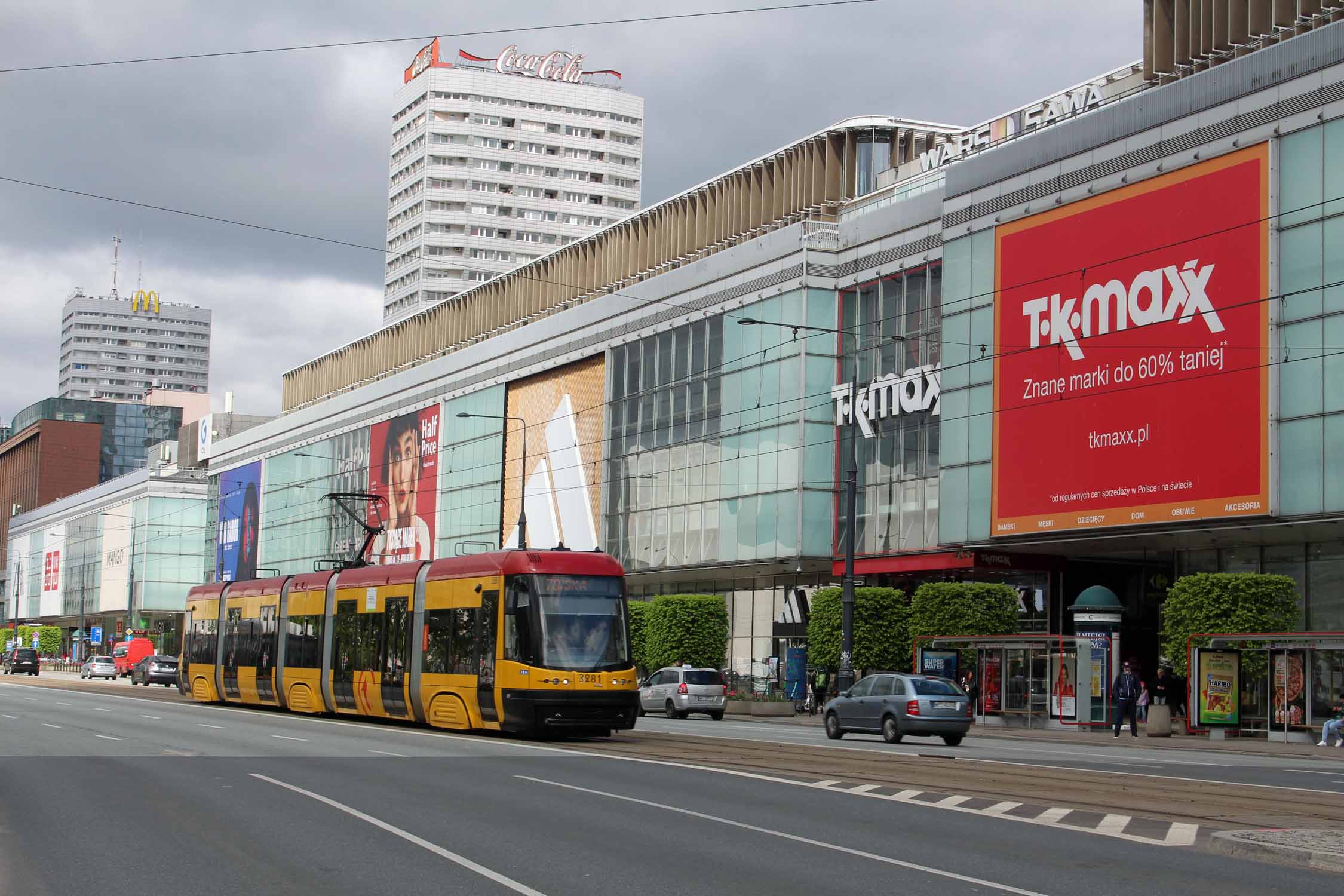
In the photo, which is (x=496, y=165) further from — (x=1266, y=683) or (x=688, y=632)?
(x=1266, y=683)

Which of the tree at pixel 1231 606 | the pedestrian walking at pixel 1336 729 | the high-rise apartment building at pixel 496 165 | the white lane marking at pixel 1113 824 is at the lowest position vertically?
the pedestrian walking at pixel 1336 729

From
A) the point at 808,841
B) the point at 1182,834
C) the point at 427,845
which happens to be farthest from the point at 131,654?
the point at 1182,834

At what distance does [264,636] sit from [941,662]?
1775 cm

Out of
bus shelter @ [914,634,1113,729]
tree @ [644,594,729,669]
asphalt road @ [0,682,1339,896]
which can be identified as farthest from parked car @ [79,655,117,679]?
asphalt road @ [0,682,1339,896]

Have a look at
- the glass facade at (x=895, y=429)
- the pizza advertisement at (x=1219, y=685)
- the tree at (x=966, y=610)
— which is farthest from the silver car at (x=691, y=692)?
the pizza advertisement at (x=1219, y=685)

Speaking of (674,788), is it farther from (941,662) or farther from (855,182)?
(855,182)

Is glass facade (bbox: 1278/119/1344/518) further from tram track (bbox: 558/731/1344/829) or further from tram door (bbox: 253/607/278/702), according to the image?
tram door (bbox: 253/607/278/702)

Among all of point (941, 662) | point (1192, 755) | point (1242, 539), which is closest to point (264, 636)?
point (941, 662)

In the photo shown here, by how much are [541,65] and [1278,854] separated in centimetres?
14165

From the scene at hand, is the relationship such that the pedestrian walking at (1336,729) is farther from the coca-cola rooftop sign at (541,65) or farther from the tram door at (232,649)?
the coca-cola rooftop sign at (541,65)

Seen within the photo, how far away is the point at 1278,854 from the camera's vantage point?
1202 centimetres

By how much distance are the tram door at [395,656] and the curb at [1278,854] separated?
19.7 meters

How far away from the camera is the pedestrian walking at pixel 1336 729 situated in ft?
104

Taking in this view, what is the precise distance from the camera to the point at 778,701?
5016 cm
